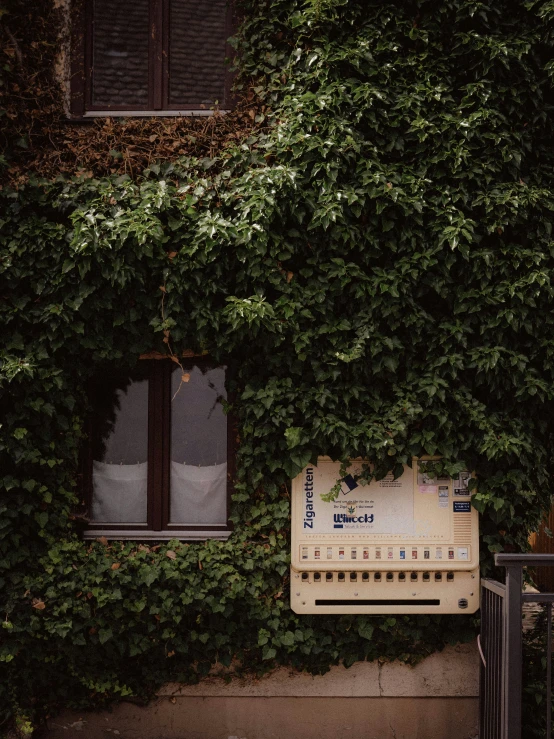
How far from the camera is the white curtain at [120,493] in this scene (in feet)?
19.3

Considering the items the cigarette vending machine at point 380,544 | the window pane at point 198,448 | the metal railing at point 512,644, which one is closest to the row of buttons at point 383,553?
the cigarette vending machine at point 380,544

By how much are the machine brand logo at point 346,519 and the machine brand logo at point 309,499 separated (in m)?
0.19

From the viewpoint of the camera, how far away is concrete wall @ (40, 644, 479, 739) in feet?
18.4

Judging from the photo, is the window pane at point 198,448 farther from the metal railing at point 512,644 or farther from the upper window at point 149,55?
the upper window at point 149,55

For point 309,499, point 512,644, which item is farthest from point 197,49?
point 512,644

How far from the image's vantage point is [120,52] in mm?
6148

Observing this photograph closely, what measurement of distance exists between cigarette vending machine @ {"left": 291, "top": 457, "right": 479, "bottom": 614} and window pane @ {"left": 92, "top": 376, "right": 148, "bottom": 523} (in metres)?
1.47

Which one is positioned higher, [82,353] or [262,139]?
[262,139]

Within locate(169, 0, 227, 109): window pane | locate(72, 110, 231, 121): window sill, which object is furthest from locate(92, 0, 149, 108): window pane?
locate(169, 0, 227, 109): window pane

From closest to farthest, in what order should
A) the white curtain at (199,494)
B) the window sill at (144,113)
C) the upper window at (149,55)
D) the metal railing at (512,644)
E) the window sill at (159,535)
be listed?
the metal railing at (512,644)
the window sill at (159,535)
the white curtain at (199,494)
the window sill at (144,113)
the upper window at (149,55)

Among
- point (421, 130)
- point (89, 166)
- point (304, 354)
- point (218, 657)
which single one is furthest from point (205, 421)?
point (421, 130)

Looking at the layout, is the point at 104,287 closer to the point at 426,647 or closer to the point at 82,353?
the point at 82,353

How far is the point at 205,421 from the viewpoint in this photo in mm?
5898

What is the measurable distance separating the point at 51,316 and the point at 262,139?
2311 mm
